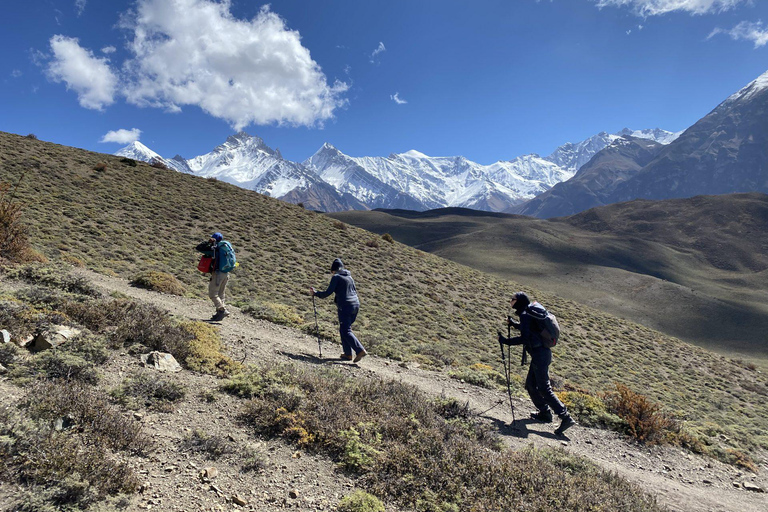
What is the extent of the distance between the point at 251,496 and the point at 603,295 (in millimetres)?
64998

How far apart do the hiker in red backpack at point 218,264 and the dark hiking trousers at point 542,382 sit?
8194mm

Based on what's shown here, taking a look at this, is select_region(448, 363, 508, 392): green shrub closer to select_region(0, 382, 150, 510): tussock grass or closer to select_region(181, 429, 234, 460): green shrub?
select_region(181, 429, 234, 460): green shrub

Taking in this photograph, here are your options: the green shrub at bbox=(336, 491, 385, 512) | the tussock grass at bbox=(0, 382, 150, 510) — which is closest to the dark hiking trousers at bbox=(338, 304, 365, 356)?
the green shrub at bbox=(336, 491, 385, 512)

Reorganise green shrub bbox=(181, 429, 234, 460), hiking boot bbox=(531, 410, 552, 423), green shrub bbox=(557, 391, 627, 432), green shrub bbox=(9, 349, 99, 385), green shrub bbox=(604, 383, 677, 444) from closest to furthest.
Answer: green shrub bbox=(181, 429, 234, 460) → green shrub bbox=(9, 349, 99, 385) → hiking boot bbox=(531, 410, 552, 423) → green shrub bbox=(604, 383, 677, 444) → green shrub bbox=(557, 391, 627, 432)

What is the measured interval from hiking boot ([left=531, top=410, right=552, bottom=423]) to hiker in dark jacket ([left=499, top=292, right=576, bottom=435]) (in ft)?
0.43

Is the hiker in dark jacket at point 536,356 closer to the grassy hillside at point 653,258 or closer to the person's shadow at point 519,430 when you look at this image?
the person's shadow at point 519,430

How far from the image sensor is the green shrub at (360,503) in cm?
391

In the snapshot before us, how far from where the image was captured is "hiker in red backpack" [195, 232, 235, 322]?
10680 millimetres

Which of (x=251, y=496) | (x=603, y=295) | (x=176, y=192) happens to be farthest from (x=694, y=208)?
(x=251, y=496)

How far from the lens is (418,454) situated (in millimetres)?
4914

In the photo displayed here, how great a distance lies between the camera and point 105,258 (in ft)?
53.0

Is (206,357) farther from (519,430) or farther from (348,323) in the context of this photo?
(519,430)

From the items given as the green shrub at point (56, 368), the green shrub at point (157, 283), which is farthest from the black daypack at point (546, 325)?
the green shrub at point (157, 283)

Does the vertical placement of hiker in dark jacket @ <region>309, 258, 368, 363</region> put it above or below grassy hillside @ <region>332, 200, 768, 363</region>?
below
